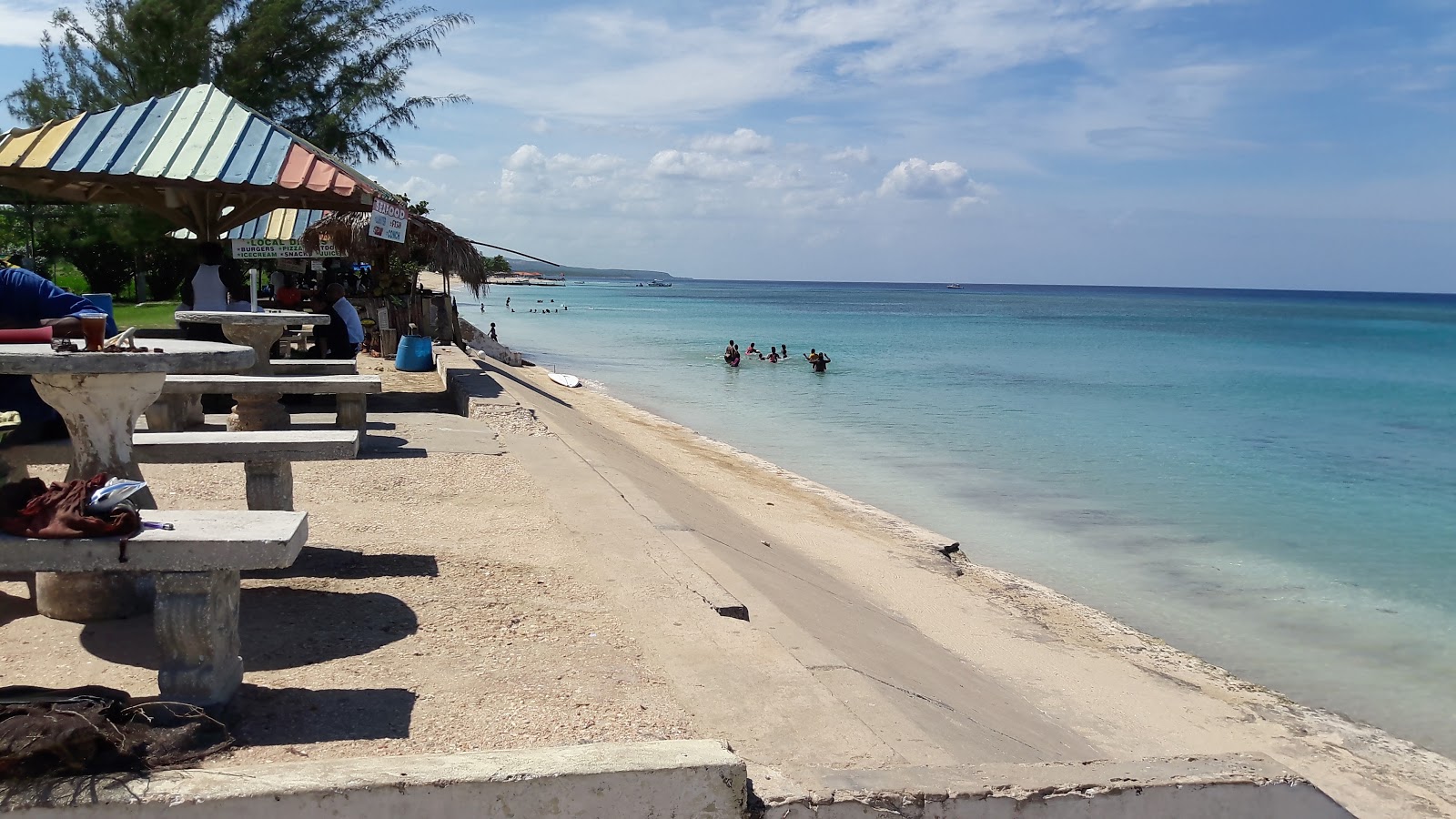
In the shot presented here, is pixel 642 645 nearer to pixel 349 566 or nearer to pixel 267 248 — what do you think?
pixel 349 566

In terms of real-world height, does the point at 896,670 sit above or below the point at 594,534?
below

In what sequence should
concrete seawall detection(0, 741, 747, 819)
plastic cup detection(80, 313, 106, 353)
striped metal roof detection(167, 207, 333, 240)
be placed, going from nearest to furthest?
concrete seawall detection(0, 741, 747, 819)
plastic cup detection(80, 313, 106, 353)
striped metal roof detection(167, 207, 333, 240)

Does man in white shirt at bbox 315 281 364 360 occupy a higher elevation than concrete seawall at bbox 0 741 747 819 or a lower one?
higher

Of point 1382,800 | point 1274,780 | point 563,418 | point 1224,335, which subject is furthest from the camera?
point 1224,335

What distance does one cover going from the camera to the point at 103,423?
364 centimetres

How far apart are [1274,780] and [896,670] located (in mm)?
2003

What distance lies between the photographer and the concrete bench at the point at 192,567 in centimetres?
282

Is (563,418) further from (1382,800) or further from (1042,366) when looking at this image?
(1042,366)

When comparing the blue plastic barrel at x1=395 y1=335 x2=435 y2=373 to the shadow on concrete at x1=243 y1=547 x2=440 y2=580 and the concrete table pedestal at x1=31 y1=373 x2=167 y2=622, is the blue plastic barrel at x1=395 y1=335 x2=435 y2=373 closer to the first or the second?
the shadow on concrete at x1=243 y1=547 x2=440 y2=580

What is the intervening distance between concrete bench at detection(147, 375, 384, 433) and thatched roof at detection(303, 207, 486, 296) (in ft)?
21.5

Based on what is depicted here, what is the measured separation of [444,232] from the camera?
575 inches

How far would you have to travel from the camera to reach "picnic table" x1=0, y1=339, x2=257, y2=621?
3.52m

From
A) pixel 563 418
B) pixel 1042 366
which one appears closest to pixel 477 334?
pixel 563 418

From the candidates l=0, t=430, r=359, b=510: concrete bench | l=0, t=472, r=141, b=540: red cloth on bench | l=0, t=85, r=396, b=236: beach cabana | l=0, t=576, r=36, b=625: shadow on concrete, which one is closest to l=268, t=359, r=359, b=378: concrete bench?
l=0, t=85, r=396, b=236: beach cabana
